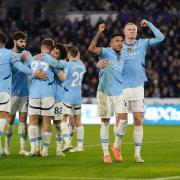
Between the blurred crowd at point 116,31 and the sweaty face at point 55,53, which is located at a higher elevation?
the blurred crowd at point 116,31

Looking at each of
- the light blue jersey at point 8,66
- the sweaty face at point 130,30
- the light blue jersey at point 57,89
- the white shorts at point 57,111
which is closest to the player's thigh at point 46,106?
the light blue jersey at point 57,89

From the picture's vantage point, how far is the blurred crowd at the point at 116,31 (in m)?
36.8

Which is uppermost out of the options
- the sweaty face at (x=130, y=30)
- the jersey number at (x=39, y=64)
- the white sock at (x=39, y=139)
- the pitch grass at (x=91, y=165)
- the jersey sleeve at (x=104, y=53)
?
the sweaty face at (x=130, y=30)

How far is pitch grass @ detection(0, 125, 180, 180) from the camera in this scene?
12867 mm

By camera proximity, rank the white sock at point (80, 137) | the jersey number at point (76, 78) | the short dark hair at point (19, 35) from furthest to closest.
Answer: the jersey number at point (76, 78) → the white sock at point (80, 137) → the short dark hair at point (19, 35)

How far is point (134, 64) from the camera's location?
15.5 metres

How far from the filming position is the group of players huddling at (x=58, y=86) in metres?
15.4

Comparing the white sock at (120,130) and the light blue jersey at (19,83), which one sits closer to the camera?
the white sock at (120,130)

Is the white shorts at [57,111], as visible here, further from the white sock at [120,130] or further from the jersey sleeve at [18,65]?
the white sock at [120,130]

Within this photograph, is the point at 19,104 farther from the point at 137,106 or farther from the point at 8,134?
the point at 137,106

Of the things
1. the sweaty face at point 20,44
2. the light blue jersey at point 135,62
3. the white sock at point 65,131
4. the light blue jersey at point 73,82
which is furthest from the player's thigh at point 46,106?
the light blue jersey at point 73,82

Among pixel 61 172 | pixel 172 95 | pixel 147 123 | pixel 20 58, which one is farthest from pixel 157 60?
pixel 61 172

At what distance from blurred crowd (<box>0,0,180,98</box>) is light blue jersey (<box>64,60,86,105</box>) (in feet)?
55.6

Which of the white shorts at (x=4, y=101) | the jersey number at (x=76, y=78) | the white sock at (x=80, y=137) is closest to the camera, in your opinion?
the white shorts at (x=4, y=101)
